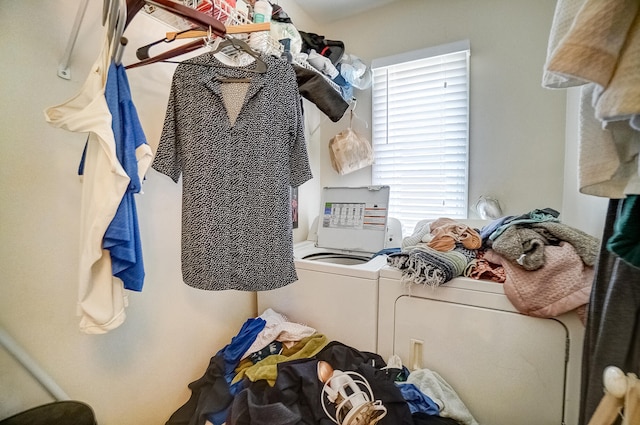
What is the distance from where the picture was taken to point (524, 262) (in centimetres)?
105

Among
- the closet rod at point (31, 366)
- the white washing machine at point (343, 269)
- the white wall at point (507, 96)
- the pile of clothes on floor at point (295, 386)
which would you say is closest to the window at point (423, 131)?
the white wall at point (507, 96)

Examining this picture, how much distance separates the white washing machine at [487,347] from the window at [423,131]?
887 millimetres

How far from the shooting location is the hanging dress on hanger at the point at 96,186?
0.70 meters

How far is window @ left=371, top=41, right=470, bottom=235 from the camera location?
6.18ft

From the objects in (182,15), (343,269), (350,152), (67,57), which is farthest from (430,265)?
(67,57)

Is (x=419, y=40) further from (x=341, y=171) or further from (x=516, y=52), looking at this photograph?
(x=341, y=171)

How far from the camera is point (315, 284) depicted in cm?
152

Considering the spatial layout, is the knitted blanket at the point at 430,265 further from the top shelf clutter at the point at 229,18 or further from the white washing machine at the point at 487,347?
the top shelf clutter at the point at 229,18

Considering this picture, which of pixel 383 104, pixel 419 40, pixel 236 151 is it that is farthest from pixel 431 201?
pixel 236 151

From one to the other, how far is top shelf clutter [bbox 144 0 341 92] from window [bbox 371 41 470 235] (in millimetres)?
1002

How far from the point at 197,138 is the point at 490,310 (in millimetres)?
1348

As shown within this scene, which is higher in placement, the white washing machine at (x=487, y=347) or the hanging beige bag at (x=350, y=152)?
the hanging beige bag at (x=350, y=152)

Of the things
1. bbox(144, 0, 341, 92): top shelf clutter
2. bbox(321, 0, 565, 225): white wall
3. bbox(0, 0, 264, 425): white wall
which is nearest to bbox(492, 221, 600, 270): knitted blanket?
bbox(321, 0, 565, 225): white wall

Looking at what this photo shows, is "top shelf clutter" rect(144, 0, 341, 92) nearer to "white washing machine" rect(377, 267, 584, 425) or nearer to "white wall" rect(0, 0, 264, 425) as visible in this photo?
"white wall" rect(0, 0, 264, 425)
